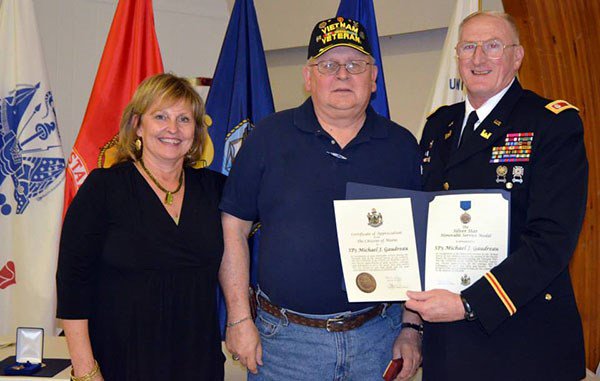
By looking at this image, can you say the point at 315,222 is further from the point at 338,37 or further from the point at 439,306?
the point at 338,37

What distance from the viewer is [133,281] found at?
7.25ft

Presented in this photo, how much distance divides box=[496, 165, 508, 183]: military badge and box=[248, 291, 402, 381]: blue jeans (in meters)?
0.73

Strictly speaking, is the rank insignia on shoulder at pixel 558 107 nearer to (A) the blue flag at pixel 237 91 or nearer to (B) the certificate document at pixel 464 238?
(B) the certificate document at pixel 464 238

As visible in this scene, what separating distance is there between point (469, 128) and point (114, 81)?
231cm

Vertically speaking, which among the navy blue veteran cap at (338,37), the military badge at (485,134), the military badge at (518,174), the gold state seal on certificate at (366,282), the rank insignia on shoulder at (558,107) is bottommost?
the gold state seal on certificate at (366,282)

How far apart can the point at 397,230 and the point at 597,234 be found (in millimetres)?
1859

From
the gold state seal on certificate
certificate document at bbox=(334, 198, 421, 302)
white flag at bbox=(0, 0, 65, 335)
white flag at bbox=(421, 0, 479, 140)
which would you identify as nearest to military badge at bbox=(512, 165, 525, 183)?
certificate document at bbox=(334, 198, 421, 302)

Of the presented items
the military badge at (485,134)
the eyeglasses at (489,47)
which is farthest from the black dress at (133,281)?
the eyeglasses at (489,47)

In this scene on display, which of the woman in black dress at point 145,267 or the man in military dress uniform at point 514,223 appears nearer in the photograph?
the man in military dress uniform at point 514,223

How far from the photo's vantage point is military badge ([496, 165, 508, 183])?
1.98 m

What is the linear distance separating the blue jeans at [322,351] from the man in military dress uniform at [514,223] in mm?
237

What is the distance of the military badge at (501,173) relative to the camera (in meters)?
1.98

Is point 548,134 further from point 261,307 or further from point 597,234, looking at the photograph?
point 597,234

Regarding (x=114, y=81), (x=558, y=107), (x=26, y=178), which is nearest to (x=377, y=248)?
(x=558, y=107)
